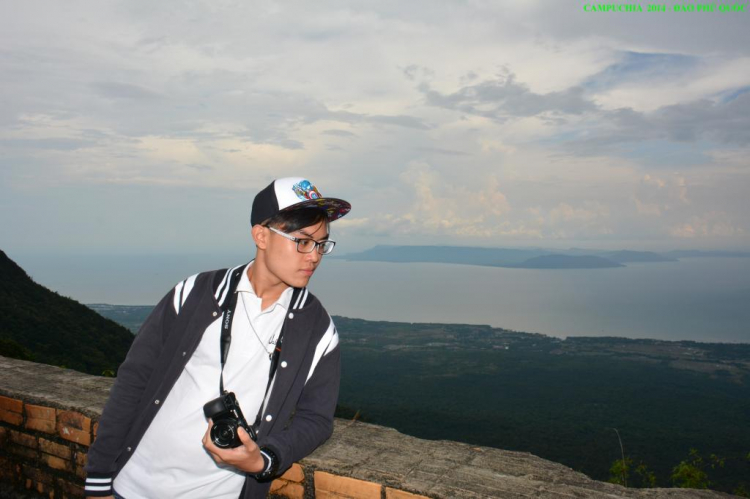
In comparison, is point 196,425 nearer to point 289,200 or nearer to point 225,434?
point 225,434

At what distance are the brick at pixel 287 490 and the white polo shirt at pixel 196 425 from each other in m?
0.44

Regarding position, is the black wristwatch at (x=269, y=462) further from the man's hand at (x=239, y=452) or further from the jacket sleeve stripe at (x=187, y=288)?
the jacket sleeve stripe at (x=187, y=288)

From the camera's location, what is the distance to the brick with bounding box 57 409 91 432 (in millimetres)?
2602

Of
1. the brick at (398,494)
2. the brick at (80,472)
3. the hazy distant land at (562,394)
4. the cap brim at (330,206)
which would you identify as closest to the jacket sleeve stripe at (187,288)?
the cap brim at (330,206)

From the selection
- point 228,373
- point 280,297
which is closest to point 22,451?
point 228,373

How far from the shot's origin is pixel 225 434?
1.45 metres

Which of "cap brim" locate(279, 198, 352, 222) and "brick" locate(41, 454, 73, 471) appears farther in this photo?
"brick" locate(41, 454, 73, 471)

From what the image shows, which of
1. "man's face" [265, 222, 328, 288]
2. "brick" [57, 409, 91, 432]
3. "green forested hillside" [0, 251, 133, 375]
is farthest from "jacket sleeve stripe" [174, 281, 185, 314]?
"green forested hillside" [0, 251, 133, 375]

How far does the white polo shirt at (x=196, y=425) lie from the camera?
1695 mm

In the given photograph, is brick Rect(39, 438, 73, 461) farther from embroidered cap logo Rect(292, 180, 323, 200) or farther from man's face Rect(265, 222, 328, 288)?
embroidered cap logo Rect(292, 180, 323, 200)

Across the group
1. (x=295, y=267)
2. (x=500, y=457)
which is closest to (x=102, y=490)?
(x=295, y=267)

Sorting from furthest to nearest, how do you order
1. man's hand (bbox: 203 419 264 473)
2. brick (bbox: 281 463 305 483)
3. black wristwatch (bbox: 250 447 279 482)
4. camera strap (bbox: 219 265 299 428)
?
brick (bbox: 281 463 305 483) → camera strap (bbox: 219 265 299 428) → black wristwatch (bbox: 250 447 279 482) → man's hand (bbox: 203 419 264 473)

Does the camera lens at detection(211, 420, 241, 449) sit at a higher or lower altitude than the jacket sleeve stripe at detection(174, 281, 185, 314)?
lower

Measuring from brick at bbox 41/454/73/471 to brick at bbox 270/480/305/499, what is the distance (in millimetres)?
1283
